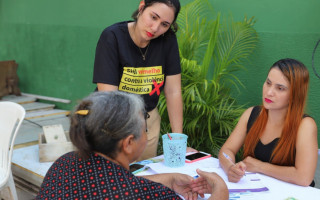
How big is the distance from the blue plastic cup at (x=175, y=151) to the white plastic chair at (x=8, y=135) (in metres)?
1.13

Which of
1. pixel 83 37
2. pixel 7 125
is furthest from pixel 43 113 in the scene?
pixel 7 125

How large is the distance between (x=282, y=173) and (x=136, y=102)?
85 cm

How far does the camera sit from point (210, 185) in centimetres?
137

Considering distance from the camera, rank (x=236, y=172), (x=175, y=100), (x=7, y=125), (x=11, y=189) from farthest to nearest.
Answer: (x=7, y=125), (x=11, y=189), (x=175, y=100), (x=236, y=172)

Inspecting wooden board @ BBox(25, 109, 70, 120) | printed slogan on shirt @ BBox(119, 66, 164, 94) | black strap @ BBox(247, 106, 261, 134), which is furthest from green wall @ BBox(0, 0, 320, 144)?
printed slogan on shirt @ BBox(119, 66, 164, 94)

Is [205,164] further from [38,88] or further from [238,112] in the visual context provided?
[38,88]

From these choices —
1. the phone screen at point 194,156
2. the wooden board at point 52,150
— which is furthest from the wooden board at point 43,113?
the phone screen at point 194,156

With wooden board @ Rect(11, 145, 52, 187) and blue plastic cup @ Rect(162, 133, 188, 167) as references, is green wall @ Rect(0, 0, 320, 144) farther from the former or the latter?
wooden board @ Rect(11, 145, 52, 187)

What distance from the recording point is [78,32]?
5.05m

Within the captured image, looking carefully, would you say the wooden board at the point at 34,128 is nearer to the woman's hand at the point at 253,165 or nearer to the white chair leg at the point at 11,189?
the white chair leg at the point at 11,189

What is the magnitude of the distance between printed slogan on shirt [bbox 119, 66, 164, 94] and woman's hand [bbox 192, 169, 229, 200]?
727 millimetres

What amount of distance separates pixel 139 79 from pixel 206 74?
127 centimetres

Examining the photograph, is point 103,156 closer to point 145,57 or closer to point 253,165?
point 253,165

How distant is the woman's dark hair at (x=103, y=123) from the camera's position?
3.56ft
